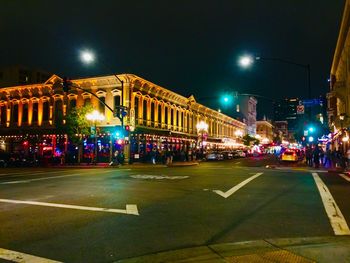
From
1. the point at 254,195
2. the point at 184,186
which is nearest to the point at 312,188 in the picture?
the point at 254,195

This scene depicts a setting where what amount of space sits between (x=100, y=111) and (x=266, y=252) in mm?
43287

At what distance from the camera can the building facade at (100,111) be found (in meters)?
47.2

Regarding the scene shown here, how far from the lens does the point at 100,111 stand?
158 ft

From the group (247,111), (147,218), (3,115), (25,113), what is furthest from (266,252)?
(247,111)

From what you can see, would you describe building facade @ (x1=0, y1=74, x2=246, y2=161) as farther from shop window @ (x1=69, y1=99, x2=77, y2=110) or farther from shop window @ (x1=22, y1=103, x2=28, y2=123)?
shop window @ (x1=69, y1=99, x2=77, y2=110)

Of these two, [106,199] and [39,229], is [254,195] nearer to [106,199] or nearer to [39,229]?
[106,199]

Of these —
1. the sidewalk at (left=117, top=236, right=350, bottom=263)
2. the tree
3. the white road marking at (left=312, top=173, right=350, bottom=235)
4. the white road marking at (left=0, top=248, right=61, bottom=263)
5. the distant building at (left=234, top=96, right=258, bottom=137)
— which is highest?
the distant building at (left=234, top=96, right=258, bottom=137)

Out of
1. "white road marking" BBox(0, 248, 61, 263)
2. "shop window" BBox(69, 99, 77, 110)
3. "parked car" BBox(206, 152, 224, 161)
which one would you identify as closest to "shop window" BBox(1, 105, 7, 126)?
"shop window" BBox(69, 99, 77, 110)

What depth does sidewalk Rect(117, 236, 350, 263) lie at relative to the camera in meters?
6.14

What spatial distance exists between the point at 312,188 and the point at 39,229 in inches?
459

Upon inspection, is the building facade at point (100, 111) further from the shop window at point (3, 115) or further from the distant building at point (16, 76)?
the distant building at point (16, 76)

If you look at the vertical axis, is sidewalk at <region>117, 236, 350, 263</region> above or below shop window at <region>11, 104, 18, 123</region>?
below

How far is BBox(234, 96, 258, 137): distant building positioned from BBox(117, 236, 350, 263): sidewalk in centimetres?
11351

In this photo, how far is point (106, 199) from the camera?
503 inches
